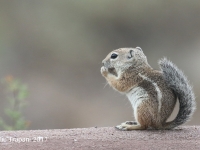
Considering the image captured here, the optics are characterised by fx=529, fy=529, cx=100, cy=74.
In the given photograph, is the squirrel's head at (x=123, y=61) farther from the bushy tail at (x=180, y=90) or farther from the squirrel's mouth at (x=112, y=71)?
the bushy tail at (x=180, y=90)

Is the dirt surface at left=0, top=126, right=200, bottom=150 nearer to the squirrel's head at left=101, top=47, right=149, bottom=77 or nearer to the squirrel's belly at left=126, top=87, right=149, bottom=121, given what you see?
the squirrel's belly at left=126, top=87, right=149, bottom=121

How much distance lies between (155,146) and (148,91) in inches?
20.6

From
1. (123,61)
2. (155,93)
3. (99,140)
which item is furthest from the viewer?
(123,61)

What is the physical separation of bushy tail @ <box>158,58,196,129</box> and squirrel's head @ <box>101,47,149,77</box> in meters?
0.25

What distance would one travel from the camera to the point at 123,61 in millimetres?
4246

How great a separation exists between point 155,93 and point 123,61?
1.56 feet

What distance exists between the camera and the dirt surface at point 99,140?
3.52 metres

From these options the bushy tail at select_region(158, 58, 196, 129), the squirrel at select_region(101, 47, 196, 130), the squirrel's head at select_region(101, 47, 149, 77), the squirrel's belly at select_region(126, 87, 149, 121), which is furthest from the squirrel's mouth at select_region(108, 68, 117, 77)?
the bushy tail at select_region(158, 58, 196, 129)

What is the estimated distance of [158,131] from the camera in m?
3.92

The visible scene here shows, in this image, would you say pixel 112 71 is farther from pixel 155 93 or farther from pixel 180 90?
pixel 180 90

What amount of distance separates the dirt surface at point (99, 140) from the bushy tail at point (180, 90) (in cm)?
11

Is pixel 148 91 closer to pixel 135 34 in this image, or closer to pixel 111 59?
pixel 111 59

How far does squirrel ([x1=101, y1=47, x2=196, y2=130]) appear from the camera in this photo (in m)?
3.89

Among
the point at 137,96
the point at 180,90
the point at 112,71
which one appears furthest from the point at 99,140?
the point at 112,71
